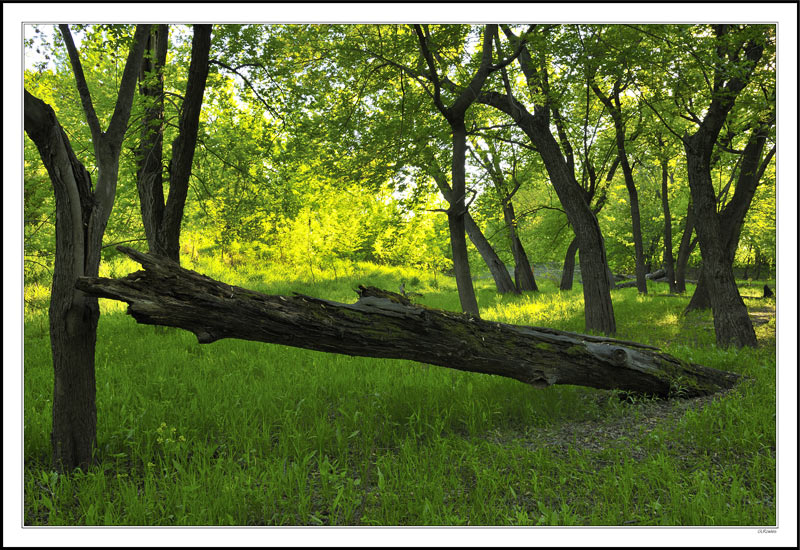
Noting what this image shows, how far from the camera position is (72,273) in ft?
11.3

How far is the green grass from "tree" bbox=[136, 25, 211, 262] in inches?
98.8

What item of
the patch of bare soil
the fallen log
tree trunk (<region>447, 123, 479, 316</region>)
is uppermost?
tree trunk (<region>447, 123, 479, 316</region>)

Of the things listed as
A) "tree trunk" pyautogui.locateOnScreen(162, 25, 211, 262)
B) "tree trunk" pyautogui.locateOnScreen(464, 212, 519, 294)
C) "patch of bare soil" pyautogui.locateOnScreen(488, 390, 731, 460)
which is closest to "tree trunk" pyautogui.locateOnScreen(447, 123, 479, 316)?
"patch of bare soil" pyautogui.locateOnScreen(488, 390, 731, 460)

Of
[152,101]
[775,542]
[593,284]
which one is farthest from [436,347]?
[593,284]

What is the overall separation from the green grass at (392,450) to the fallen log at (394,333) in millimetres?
371

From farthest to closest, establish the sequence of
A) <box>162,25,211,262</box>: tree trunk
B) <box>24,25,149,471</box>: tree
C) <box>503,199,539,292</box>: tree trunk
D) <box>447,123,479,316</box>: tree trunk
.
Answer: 1. <box>503,199,539,292</box>: tree trunk
2. <box>447,123,479,316</box>: tree trunk
3. <box>162,25,211,262</box>: tree trunk
4. <box>24,25,149,471</box>: tree

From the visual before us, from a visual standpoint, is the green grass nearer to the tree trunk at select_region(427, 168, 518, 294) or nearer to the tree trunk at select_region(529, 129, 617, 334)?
the tree trunk at select_region(529, 129, 617, 334)

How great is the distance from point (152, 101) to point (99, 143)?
8.07 ft

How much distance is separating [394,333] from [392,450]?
3.44ft

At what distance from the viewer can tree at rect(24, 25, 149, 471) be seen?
11.0 ft

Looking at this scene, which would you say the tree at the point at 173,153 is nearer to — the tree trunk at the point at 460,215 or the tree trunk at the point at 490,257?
the tree trunk at the point at 460,215

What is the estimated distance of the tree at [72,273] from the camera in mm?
3344

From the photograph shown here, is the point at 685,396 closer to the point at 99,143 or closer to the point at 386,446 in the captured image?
the point at 386,446

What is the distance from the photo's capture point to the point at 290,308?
3902 mm
